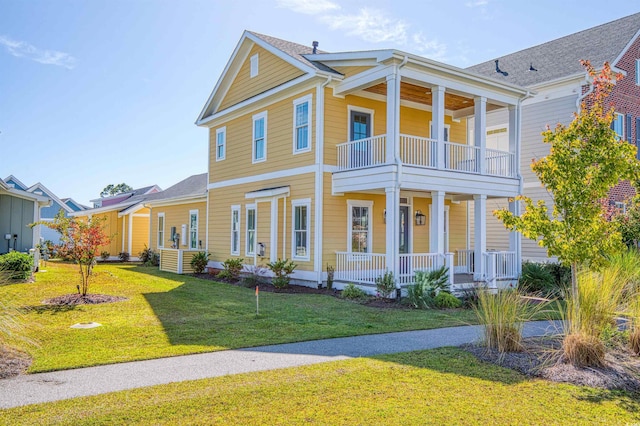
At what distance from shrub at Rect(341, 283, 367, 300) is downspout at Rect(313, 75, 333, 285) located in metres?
1.57

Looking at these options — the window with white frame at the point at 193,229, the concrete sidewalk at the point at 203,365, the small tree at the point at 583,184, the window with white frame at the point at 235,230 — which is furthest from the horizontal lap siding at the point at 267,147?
the small tree at the point at 583,184

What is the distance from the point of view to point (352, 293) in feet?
42.5

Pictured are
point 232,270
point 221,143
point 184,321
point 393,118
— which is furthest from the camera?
point 221,143

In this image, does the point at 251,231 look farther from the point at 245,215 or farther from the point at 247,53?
the point at 247,53

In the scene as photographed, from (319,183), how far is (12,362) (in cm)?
972

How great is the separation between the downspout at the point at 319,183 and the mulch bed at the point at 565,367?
770 cm

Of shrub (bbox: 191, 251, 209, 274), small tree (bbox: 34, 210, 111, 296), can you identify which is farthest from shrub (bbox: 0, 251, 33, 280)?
shrub (bbox: 191, 251, 209, 274)

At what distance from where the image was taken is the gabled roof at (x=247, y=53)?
15078mm

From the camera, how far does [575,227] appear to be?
706cm

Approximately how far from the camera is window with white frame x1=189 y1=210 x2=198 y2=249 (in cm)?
2250

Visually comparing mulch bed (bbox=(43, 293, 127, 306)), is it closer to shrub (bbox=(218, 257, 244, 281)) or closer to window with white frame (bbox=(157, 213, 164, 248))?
shrub (bbox=(218, 257, 244, 281))

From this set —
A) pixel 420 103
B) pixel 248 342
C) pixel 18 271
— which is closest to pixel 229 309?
pixel 248 342

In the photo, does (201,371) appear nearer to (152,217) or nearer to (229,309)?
(229,309)

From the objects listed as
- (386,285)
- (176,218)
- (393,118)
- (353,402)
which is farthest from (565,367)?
(176,218)
